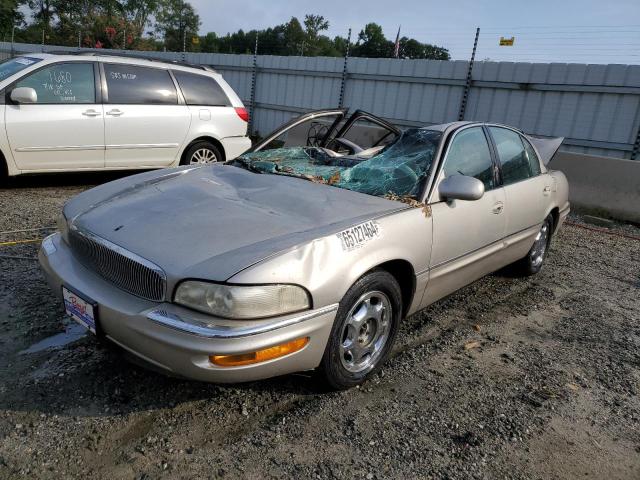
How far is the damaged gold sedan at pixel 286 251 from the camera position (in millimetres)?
2227

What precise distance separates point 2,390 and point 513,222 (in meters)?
3.53

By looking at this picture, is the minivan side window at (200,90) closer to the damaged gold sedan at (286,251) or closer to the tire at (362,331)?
the damaged gold sedan at (286,251)

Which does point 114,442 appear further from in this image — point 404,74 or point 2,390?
point 404,74

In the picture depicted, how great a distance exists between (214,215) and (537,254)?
3.42m

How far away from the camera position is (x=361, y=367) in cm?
288

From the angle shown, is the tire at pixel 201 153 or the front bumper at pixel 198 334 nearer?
the front bumper at pixel 198 334

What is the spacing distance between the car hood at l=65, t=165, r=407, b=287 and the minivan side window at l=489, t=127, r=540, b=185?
1455 millimetres

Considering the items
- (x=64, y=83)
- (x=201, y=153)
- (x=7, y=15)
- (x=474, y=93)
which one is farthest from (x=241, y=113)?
(x=7, y=15)

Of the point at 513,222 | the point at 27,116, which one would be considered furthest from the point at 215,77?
the point at 513,222

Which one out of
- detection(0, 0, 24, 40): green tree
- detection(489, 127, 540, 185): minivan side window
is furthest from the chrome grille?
detection(0, 0, 24, 40): green tree

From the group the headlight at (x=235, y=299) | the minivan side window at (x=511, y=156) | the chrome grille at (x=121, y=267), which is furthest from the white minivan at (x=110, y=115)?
the headlight at (x=235, y=299)

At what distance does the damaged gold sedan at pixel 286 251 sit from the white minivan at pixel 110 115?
130 inches

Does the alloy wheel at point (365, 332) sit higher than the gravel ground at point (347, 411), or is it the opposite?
the alloy wheel at point (365, 332)

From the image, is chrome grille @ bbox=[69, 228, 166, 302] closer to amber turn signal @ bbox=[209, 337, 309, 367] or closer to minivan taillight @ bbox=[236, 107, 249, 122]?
amber turn signal @ bbox=[209, 337, 309, 367]
